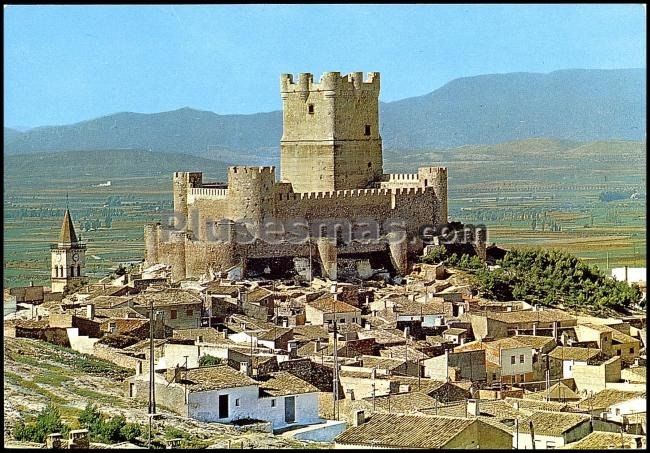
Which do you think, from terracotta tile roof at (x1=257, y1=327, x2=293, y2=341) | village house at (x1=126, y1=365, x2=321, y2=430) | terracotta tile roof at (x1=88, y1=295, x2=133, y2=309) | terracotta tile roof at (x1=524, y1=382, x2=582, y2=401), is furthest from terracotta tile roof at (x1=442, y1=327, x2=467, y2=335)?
village house at (x1=126, y1=365, x2=321, y2=430)

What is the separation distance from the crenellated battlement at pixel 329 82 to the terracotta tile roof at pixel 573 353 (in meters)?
12.2

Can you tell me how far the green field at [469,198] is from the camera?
60000 mm

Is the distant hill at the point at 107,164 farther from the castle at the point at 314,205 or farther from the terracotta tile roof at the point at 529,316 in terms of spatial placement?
the terracotta tile roof at the point at 529,316

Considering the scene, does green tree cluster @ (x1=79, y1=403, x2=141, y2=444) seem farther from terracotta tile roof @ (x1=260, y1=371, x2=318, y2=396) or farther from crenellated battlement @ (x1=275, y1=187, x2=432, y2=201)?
crenellated battlement @ (x1=275, y1=187, x2=432, y2=201)

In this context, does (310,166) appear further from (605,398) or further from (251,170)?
(605,398)

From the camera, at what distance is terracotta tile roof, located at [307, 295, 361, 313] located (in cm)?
2755

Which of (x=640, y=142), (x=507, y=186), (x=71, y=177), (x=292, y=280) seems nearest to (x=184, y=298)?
(x=292, y=280)

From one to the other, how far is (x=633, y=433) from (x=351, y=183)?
1958 cm

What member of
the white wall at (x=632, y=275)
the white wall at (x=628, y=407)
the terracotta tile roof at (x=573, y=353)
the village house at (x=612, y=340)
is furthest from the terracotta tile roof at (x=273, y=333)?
the white wall at (x=632, y=275)

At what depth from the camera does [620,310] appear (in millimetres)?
30938

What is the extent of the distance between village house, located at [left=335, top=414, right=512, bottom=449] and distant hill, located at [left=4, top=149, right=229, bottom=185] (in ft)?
235

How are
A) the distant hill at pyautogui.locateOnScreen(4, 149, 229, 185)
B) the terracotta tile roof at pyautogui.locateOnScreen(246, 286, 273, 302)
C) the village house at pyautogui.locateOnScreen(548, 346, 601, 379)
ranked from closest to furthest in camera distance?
1. the village house at pyautogui.locateOnScreen(548, 346, 601, 379)
2. the terracotta tile roof at pyautogui.locateOnScreen(246, 286, 273, 302)
3. the distant hill at pyautogui.locateOnScreen(4, 149, 229, 185)

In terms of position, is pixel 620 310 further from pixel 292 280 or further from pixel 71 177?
pixel 71 177

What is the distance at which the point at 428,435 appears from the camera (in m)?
15.7
